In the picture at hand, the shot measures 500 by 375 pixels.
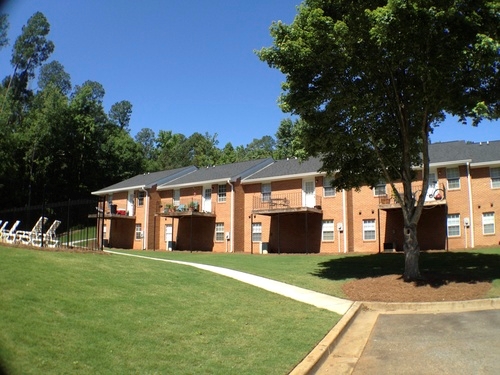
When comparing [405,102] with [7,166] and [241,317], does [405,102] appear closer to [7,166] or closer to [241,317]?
[241,317]

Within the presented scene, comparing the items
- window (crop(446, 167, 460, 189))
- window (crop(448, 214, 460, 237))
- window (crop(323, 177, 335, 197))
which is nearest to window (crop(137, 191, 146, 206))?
window (crop(323, 177, 335, 197))

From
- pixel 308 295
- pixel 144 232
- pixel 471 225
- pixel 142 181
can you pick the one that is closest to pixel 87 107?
pixel 142 181

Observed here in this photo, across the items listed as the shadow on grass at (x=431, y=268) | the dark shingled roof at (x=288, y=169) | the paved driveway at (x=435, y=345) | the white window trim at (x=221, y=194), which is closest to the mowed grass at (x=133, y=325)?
the paved driveway at (x=435, y=345)

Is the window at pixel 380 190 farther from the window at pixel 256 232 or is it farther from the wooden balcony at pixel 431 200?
the window at pixel 256 232

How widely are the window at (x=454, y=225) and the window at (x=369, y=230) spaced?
14.4 ft

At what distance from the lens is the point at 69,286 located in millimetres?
8344

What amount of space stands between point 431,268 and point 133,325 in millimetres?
14489

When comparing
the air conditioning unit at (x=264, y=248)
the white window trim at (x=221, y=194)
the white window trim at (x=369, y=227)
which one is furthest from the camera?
the white window trim at (x=221, y=194)

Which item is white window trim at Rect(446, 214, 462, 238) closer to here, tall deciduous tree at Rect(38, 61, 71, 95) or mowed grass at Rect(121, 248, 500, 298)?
mowed grass at Rect(121, 248, 500, 298)

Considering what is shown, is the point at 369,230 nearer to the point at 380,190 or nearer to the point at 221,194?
the point at 380,190

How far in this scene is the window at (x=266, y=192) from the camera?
3358cm

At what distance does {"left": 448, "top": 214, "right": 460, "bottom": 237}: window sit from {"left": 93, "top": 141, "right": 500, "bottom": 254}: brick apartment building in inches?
2.1

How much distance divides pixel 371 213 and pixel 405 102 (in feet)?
44.4

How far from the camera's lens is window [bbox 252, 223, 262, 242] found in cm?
3362
